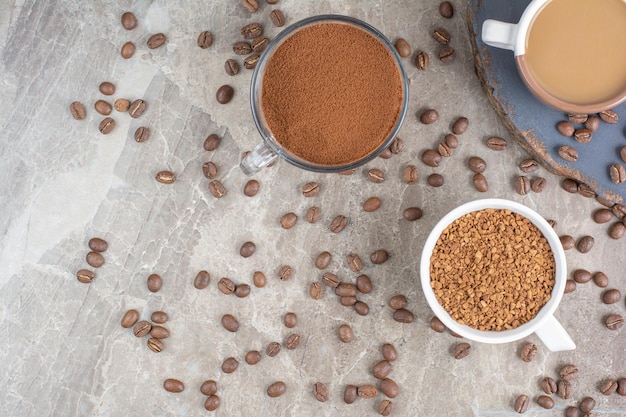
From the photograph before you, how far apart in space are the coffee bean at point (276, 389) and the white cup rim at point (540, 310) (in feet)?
1.49

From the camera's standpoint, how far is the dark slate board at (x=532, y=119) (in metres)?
1.53

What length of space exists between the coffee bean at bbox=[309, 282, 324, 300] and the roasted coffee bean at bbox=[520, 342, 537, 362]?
0.54 meters

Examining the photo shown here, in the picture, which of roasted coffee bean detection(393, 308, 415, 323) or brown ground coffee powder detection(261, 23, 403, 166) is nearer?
brown ground coffee powder detection(261, 23, 403, 166)

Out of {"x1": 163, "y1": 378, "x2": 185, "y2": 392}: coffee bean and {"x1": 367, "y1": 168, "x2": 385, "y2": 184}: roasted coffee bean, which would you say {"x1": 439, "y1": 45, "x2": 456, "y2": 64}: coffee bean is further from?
{"x1": 163, "y1": 378, "x2": 185, "y2": 392}: coffee bean

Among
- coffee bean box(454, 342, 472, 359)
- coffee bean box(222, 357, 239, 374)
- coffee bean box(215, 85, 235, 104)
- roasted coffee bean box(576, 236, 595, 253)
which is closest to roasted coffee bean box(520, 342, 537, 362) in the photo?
coffee bean box(454, 342, 472, 359)

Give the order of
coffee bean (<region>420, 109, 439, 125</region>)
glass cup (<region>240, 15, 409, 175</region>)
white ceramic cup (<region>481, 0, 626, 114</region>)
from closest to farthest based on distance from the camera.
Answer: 1. white ceramic cup (<region>481, 0, 626, 114</region>)
2. glass cup (<region>240, 15, 409, 175</region>)
3. coffee bean (<region>420, 109, 439, 125</region>)

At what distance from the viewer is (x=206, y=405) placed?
1.67 metres

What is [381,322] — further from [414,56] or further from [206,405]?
[414,56]

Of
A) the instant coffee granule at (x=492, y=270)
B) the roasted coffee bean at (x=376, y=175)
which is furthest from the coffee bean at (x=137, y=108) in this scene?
the instant coffee granule at (x=492, y=270)

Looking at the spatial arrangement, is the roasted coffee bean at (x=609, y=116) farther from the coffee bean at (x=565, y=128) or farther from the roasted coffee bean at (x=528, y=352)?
the roasted coffee bean at (x=528, y=352)

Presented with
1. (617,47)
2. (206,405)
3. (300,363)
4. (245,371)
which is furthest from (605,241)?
(206,405)

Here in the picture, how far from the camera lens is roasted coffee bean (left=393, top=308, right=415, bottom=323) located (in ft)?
5.38

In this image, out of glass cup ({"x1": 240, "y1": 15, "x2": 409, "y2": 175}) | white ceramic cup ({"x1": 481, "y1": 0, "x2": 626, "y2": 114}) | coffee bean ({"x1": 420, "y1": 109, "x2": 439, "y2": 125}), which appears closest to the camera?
white ceramic cup ({"x1": 481, "y1": 0, "x2": 626, "y2": 114})

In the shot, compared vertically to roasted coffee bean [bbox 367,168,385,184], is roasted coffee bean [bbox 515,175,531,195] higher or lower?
higher
